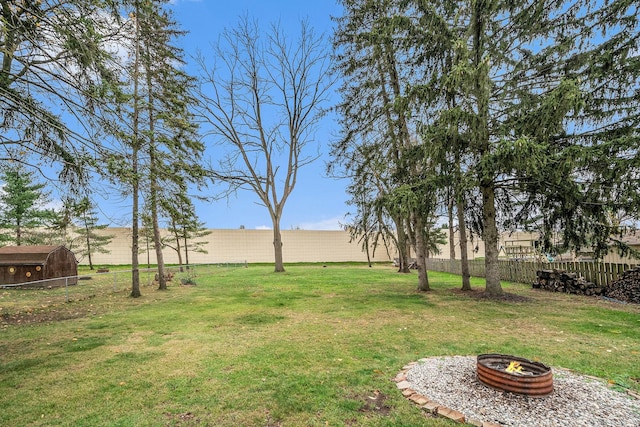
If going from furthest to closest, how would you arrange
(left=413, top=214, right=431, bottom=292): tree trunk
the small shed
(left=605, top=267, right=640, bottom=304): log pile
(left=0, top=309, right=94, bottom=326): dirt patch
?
1. the small shed
2. (left=413, top=214, right=431, bottom=292): tree trunk
3. (left=605, top=267, right=640, bottom=304): log pile
4. (left=0, top=309, right=94, bottom=326): dirt patch

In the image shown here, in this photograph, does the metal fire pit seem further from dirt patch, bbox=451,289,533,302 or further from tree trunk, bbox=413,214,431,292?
tree trunk, bbox=413,214,431,292

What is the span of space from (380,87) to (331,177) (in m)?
4.21

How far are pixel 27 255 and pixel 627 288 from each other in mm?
19436

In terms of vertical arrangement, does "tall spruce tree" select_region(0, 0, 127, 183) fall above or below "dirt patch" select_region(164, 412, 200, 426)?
above

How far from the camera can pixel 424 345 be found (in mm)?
4594

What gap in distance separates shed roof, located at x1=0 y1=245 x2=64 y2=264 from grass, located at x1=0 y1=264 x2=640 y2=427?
657 cm

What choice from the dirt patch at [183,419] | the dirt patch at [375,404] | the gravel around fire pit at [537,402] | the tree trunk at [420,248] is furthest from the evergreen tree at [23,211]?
the gravel around fire pit at [537,402]

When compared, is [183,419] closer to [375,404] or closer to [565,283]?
[375,404]

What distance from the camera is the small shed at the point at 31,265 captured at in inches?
510

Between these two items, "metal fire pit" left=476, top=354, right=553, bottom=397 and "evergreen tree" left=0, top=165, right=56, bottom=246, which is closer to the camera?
"metal fire pit" left=476, top=354, right=553, bottom=397

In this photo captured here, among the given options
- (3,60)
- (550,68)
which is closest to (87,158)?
(3,60)

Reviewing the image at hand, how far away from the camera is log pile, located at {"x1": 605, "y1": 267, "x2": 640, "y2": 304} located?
26.3 ft

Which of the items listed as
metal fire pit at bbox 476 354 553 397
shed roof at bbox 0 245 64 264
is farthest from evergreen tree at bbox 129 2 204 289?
shed roof at bbox 0 245 64 264

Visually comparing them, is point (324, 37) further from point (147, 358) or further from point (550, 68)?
point (147, 358)
